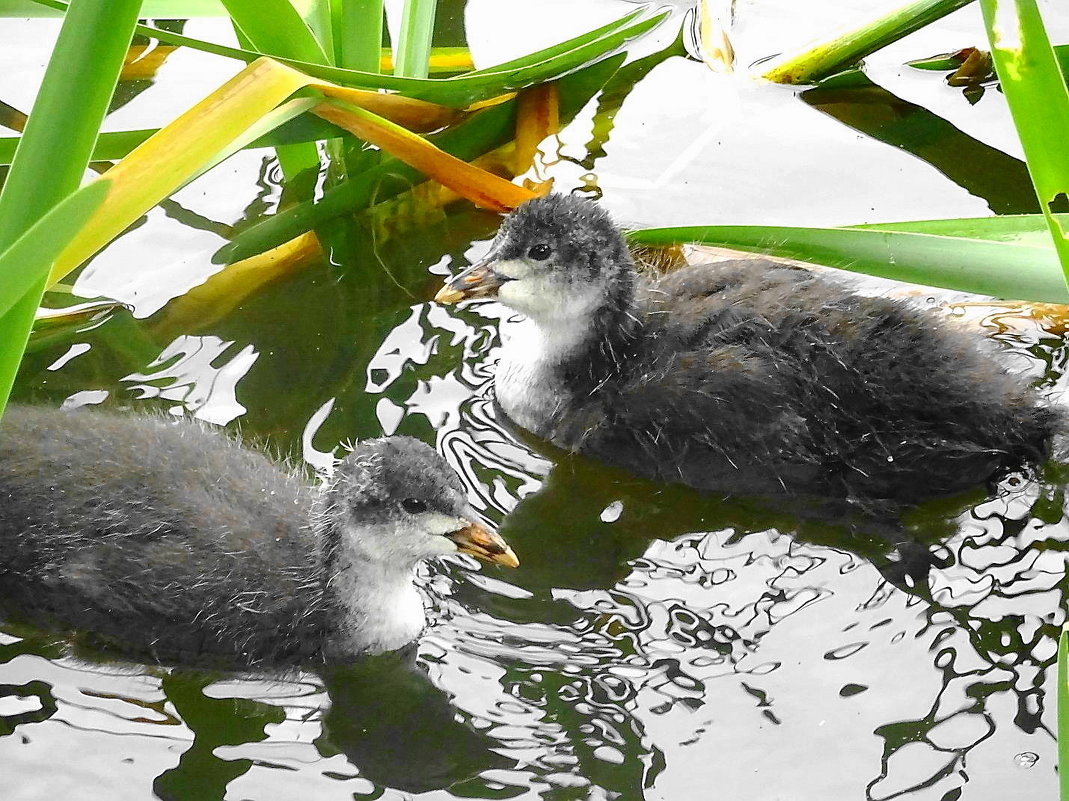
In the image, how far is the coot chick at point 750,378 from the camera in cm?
437

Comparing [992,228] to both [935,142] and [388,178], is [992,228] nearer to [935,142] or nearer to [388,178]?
[935,142]

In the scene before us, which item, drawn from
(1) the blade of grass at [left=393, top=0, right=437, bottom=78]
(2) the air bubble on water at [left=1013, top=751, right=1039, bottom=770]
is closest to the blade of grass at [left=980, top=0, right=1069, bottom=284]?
(2) the air bubble on water at [left=1013, top=751, right=1039, bottom=770]

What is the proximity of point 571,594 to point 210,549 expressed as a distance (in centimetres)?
106

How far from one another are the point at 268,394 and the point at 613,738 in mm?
1827

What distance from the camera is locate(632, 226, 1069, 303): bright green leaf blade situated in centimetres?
358

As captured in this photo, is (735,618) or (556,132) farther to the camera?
(556,132)

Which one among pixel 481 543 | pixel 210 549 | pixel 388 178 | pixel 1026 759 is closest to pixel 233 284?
pixel 388 178

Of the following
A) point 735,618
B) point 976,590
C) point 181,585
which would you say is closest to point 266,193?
point 181,585

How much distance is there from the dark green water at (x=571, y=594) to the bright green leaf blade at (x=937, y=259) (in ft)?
2.94

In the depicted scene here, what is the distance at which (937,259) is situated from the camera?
3.70 m

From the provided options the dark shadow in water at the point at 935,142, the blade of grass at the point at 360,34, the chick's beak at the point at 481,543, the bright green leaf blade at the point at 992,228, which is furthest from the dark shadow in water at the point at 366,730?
the dark shadow in water at the point at 935,142

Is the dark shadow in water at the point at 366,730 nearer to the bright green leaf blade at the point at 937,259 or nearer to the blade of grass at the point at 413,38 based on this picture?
the bright green leaf blade at the point at 937,259

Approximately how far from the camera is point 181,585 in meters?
3.87

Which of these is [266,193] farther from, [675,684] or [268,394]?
[675,684]
